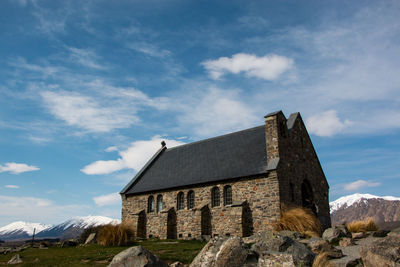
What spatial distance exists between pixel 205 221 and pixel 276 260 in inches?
651

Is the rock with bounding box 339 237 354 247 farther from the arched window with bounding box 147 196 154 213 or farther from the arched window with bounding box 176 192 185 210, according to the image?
the arched window with bounding box 147 196 154 213

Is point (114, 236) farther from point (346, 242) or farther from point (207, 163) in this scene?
point (346, 242)

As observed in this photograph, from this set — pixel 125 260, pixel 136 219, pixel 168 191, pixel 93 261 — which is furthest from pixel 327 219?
pixel 125 260

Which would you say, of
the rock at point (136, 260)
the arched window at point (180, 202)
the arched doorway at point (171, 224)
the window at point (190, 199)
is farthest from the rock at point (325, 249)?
the arched doorway at point (171, 224)

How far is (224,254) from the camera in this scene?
10312 millimetres

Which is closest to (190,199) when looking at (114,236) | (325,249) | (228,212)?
(228,212)

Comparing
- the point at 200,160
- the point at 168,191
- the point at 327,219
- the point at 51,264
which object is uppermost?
the point at 200,160

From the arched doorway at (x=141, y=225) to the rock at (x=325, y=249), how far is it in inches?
774

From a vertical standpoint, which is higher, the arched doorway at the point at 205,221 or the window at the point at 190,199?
the window at the point at 190,199

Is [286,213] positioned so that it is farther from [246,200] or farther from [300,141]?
[300,141]

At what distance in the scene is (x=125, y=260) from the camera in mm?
10367

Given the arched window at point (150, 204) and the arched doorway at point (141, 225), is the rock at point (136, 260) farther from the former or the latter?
the arched window at point (150, 204)

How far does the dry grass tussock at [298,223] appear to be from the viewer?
20094 millimetres

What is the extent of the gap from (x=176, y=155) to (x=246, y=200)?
1286 cm
